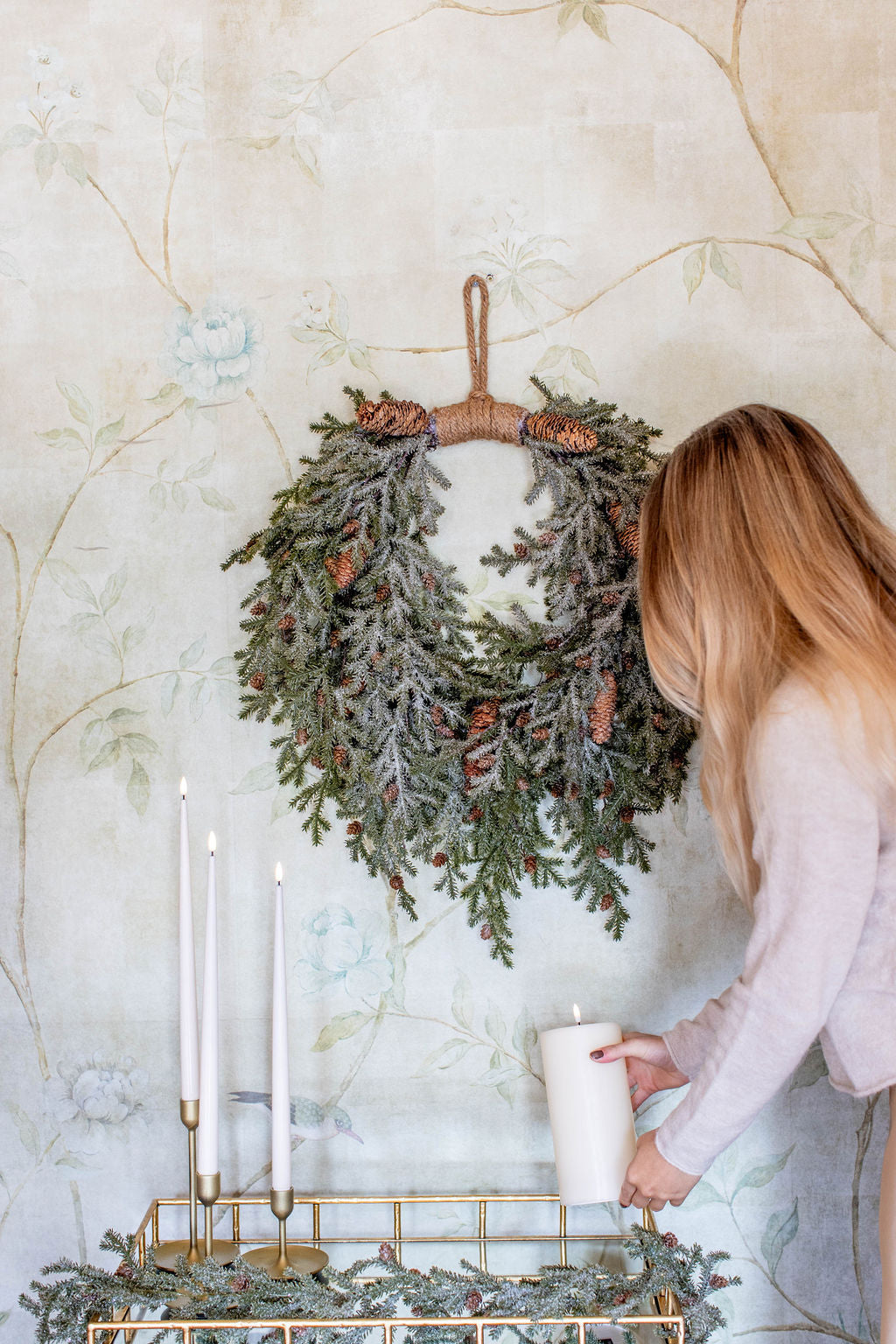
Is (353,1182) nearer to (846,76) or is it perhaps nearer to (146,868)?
(146,868)

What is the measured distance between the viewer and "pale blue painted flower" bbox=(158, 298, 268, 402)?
1.20 metres

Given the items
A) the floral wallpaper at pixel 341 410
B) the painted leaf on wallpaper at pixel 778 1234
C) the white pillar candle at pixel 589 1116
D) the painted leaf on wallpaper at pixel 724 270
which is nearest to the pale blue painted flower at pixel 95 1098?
the floral wallpaper at pixel 341 410

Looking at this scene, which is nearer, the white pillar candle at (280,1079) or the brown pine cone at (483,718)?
the white pillar candle at (280,1079)

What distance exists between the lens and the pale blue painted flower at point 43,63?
47.2 inches

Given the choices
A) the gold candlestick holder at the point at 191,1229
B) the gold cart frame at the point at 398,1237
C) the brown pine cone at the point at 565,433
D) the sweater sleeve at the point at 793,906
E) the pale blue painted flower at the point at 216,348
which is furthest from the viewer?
the pale blue painted flower at the point at 216,348

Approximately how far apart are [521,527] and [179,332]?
48cm

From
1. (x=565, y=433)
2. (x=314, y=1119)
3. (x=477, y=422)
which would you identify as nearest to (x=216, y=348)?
(x=477, y=422)

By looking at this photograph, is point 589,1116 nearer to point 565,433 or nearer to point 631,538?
point 631,538

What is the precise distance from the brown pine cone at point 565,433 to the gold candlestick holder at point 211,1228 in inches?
33.0

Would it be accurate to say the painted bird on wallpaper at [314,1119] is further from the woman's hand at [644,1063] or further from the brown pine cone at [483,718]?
the brown pine cone at [483,718]

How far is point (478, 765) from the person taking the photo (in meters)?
1.06

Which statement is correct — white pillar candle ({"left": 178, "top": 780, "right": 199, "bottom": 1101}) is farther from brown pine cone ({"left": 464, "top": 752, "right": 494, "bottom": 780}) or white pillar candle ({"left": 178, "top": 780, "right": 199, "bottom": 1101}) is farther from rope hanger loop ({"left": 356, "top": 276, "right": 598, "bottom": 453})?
rope hanger loop ({"left": 356, "top": 276, "right": 598, "bottom": 453})

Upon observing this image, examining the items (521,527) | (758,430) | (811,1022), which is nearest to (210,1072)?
(811,1022)

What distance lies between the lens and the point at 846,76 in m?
1.16
